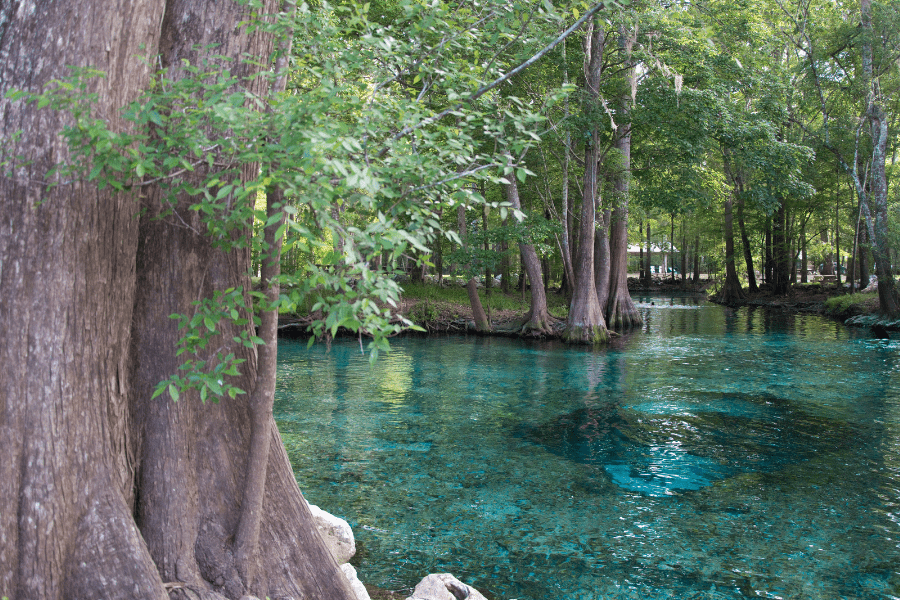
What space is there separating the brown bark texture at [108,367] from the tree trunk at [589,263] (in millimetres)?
18927

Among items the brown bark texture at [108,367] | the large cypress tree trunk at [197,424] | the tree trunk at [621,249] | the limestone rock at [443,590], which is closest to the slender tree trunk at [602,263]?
the tree trunk at [621,249]

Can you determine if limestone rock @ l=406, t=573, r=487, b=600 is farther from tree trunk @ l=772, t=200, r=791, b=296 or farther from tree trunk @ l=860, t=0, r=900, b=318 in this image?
tree trunk @ l=772, t=200, r=791, b=296

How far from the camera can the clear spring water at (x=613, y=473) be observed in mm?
5934

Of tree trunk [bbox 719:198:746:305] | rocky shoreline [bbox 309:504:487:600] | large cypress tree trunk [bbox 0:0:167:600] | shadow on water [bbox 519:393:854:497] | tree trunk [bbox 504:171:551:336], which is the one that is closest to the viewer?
large cypress tree trunk [bbox 0:0:167:600]

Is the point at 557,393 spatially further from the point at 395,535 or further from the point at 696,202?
the point at 696,202

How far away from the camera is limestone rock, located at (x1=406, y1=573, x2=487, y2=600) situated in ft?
15.9

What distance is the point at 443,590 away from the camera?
4.91 metres

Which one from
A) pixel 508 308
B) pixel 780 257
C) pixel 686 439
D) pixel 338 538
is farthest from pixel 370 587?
pixel 780 257

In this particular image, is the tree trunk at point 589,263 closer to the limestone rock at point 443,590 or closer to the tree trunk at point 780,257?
the limestone rock at point 443,590

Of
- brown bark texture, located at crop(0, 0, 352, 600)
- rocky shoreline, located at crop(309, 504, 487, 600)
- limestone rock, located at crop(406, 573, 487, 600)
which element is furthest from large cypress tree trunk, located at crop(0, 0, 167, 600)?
limestone rock, located at crop(406, 573, 487, 600)

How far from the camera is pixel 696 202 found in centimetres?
2277

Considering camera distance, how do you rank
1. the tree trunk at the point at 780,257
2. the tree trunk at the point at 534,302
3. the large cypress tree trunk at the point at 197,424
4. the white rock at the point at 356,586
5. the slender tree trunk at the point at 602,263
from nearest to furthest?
the large cypress tree trunk at the point at 197,424
the white rock at the point at 356,586
the tree trunk at the point at 534,302
the slender tree trunk at the point at 602,263
the tree trunk at the point at 780,257

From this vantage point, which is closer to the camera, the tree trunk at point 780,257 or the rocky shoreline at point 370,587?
the rocky shoreline at point 370,587

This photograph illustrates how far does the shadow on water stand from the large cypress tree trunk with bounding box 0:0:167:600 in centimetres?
612
